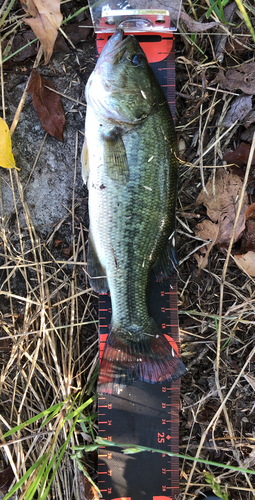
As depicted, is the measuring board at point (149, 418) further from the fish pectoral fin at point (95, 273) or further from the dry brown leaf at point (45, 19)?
the dry brown leaf at point (45, 19)

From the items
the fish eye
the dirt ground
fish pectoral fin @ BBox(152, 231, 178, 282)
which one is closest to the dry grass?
the dirt ground

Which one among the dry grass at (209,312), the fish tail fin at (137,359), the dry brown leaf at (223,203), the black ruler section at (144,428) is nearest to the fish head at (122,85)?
the dry grass at (209,312)

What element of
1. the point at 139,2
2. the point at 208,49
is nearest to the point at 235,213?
the point at 208,49

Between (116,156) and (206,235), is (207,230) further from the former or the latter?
(116,156)

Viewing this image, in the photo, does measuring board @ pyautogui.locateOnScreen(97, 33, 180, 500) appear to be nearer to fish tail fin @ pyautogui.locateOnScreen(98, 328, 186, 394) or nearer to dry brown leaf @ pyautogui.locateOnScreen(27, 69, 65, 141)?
fish tail fin @ pyautogui.locateOnScreen(98, 328, 186, 394)

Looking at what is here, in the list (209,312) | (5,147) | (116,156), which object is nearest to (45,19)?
(5,147)

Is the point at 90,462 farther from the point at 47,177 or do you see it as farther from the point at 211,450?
the point at 47,177
